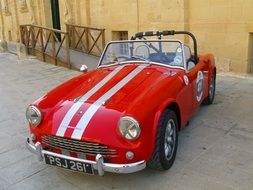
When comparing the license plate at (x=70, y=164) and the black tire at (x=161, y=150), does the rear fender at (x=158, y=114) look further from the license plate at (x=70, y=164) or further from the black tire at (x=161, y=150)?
the license plate at (x=70, y=164)

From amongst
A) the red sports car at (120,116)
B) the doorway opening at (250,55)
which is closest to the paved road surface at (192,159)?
the red sports car at (120,116)

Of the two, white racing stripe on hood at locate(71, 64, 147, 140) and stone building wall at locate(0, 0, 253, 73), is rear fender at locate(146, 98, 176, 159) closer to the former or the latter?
white racing stripe on hood at locate(71, 64, 147, 140)

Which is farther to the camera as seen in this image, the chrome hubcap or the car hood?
the chrome hubcap

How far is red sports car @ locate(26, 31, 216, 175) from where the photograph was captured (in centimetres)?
302

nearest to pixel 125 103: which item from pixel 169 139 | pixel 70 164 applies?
pixel 169 139

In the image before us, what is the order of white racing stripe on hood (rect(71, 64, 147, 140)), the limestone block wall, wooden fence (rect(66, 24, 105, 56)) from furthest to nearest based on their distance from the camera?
wooden fence (rect(66, 24, 105, 56)) → the limestone block wall → white racing stripe on hood (rect(71, 64, 147, 140))

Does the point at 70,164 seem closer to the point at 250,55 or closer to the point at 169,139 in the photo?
the point at 169,139

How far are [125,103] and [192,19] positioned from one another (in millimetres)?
5577

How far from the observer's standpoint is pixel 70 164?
10.2 feet

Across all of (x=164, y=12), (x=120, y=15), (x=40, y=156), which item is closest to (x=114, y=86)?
(x=40, y=156)

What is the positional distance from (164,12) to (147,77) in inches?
210

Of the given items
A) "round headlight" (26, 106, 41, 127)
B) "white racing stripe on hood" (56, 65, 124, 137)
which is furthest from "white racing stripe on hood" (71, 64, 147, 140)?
"round headlight" (26, 106, 41, 127)

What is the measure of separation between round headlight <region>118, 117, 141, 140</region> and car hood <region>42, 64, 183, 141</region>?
108 millimetres

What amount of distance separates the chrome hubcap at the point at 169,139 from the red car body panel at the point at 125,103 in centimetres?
24
